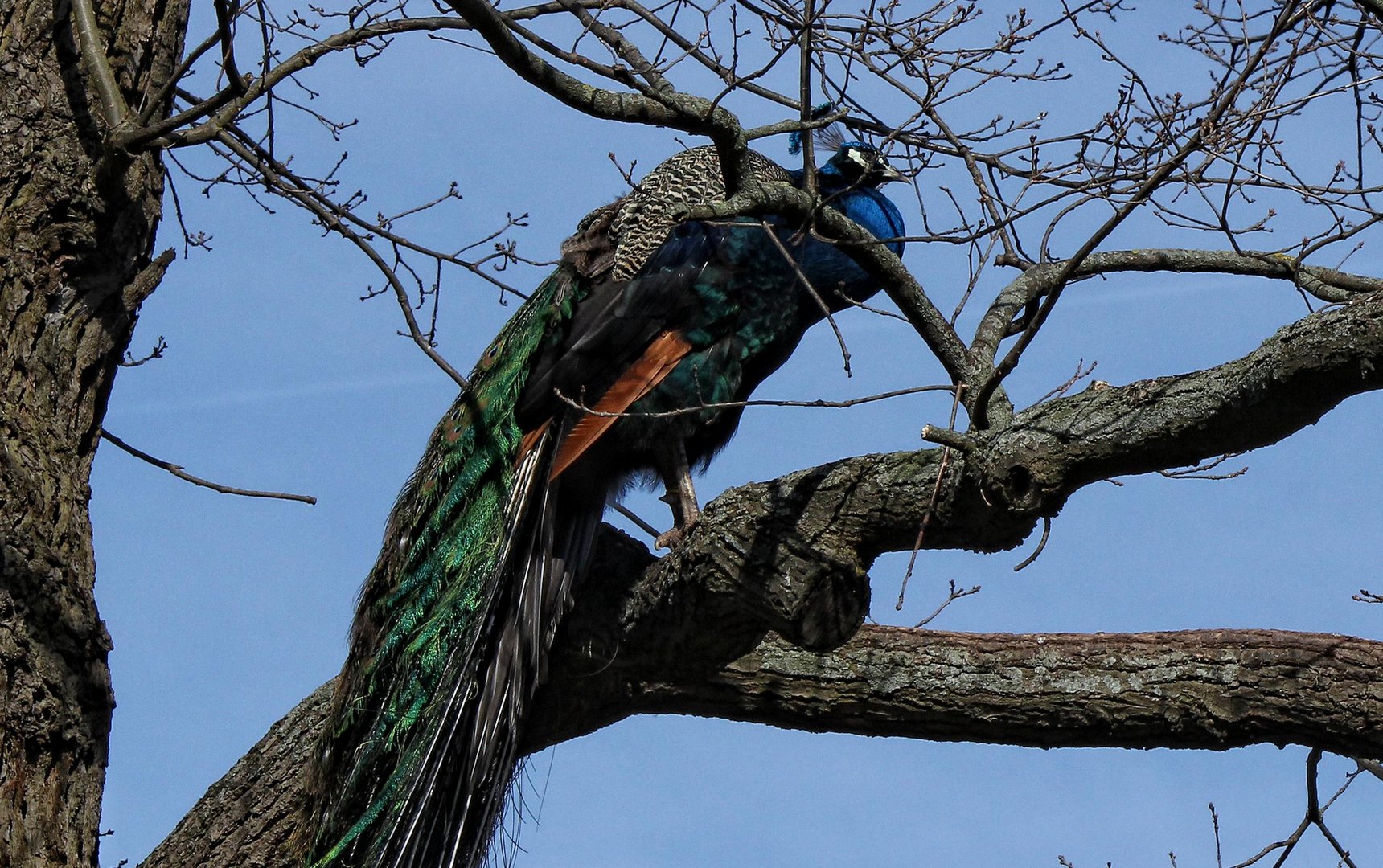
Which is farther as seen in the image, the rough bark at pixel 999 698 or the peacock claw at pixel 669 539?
the peacock claw at pixel 669 539

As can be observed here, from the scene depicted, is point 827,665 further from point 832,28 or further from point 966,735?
point 832,28

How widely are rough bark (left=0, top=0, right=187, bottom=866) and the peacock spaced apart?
2.45 feet

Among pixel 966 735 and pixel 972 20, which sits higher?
pixel 972 20

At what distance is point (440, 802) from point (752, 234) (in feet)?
6.61

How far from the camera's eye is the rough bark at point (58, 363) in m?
3.28

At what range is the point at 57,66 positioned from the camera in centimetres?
386

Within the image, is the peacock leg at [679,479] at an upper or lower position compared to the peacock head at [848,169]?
lower

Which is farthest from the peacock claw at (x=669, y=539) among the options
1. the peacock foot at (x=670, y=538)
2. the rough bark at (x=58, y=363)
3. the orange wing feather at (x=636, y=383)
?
the rough bark at (x=58, y=363)

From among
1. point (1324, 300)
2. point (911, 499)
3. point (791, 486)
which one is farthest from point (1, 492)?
point (1324, 300)

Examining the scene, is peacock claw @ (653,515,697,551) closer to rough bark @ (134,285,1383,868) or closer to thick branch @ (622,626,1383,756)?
rough bark @ (134,285,1383,868)

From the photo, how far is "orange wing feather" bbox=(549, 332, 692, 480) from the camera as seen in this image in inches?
169

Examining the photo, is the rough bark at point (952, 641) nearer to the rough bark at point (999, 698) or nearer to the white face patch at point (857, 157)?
the rough bark at point (999, 698)

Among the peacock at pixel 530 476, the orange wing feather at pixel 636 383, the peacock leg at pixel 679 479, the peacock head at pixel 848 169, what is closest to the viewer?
the peacock at pixel 530 476

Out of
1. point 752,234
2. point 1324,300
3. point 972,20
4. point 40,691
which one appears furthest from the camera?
point 752,234
